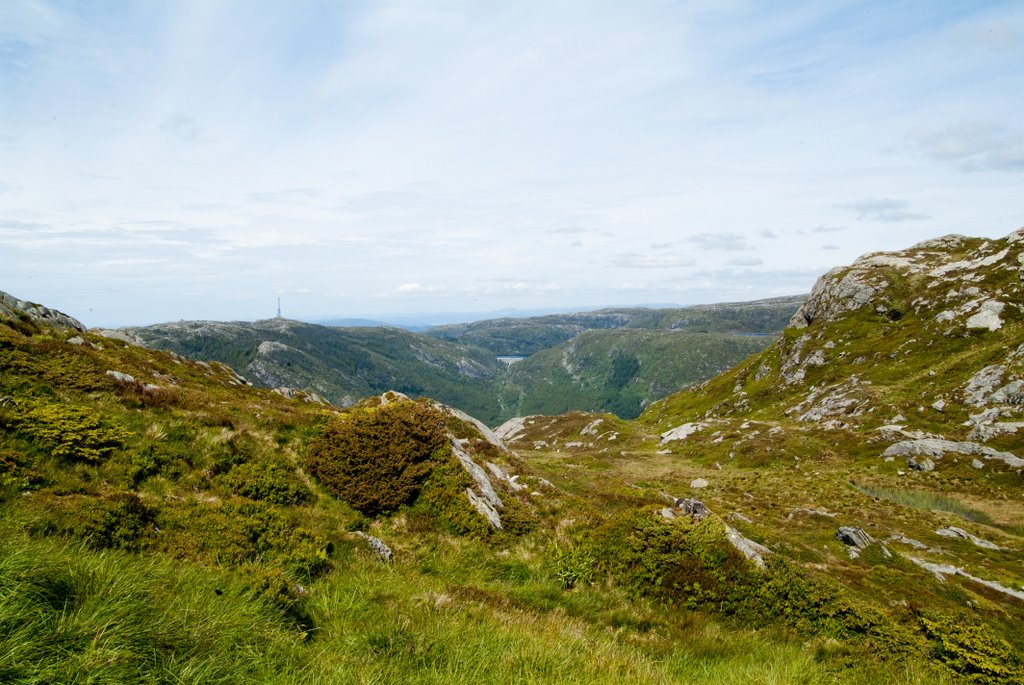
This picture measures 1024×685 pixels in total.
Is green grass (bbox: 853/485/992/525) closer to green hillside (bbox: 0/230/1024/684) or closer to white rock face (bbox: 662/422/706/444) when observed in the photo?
green hillside (bbox: 0/230/1024/684)

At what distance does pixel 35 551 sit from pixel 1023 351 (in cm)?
10220

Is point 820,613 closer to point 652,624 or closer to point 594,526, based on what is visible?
point 652,624

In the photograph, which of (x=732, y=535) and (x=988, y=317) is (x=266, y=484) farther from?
(x=988, y=317)

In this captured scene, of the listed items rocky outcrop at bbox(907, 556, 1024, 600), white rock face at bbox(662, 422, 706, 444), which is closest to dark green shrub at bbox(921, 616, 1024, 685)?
rocky outcrop at bbox(907, 556, 1024, 600)

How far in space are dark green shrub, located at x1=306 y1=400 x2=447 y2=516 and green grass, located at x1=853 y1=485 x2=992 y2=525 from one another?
5597 cm

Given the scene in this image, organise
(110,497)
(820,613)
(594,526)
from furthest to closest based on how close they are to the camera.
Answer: (594,526) < (820,613) < (110,497)

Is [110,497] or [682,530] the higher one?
[110,497]

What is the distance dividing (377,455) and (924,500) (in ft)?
206

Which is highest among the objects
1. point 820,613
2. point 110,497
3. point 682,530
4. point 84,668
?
point 84,668

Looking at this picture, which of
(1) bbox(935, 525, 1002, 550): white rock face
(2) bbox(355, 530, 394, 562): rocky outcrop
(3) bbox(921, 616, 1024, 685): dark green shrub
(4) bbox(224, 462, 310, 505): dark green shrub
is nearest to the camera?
(3) bbox(921, 616, 1024, 685): dark green shrub

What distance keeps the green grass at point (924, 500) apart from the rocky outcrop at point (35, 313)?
80.2 meters

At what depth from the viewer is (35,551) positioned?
230 inches

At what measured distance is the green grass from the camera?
46.7 meters

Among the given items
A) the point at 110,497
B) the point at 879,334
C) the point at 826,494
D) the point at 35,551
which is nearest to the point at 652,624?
the point at 35,551
